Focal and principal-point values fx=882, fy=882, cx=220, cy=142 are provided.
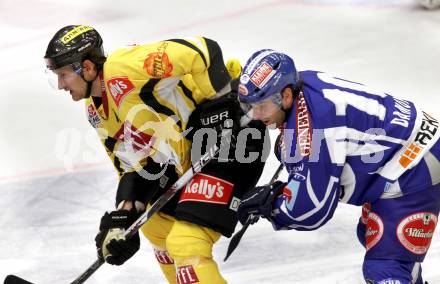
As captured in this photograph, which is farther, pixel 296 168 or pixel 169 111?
pixel 169 111

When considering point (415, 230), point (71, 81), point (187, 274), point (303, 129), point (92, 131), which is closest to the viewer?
point (303, 129)

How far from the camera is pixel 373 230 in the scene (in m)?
3.26

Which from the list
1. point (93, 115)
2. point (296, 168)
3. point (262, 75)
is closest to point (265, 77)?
point (262, 75)

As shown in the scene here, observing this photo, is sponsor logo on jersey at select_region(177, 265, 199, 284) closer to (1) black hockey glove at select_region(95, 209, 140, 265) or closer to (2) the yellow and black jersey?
(1) black hockey glove at select_region(95, 209, 140, 265)

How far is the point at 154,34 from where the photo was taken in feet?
22.4

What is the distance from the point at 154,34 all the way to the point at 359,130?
12.9 feet

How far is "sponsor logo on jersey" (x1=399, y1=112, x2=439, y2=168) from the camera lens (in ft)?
10.4

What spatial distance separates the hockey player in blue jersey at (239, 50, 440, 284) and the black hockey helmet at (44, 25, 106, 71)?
28.0 inches

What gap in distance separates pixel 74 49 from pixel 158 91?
37 cm

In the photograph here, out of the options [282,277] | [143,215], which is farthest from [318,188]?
[282,277]

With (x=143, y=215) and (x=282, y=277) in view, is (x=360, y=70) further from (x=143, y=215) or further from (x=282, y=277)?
(x=143, y=215)

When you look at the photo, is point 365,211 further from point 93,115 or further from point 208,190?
point 93,115

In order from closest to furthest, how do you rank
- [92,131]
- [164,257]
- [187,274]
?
[187,274], [164,257], [92,131]

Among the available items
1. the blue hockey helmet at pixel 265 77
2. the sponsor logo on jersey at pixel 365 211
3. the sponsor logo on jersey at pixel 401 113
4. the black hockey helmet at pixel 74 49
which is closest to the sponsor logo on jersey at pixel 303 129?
the blue hockey helmet at pixel 265 77
